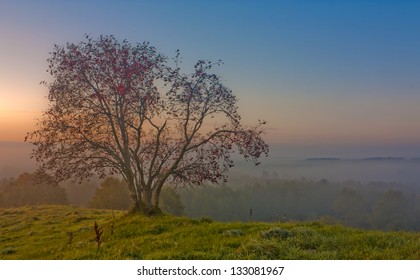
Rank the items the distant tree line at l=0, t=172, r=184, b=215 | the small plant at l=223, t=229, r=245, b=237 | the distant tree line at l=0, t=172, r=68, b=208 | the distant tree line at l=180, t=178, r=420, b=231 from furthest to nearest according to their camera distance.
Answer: the distant tree line at l=0, t=172, r=68, b=208
the distant tree line at l=0, t=172, r=184, b=215
the distant tree line at l=180, t=178, r=420, b=231
the small plant at l=223, t=229, r=245, b=237

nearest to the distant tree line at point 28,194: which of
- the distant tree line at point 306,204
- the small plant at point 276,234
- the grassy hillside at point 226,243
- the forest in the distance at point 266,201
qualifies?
the forest in the distance at point 266,201

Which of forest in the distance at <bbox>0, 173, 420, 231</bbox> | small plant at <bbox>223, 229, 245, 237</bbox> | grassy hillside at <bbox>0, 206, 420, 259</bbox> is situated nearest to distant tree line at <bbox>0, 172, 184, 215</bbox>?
forest in the distance at <bbox>0, 173, 420, 231</bbox>

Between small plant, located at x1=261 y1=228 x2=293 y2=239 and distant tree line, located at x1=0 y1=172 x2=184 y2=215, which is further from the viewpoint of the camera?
distant tree line, located at x1=0 y1=172 x2=184 y2=215

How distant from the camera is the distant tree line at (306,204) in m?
27.6

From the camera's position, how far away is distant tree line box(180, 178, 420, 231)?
27.6 metres

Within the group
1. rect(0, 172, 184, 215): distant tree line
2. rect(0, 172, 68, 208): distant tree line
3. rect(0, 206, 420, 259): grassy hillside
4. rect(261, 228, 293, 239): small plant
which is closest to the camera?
rect(0, 206, 420, 259): grassy hillside

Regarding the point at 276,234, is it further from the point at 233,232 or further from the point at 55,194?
the point at 55,194

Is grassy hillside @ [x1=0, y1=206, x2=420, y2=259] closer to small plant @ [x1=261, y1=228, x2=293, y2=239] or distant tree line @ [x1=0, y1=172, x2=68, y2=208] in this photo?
small plant @ [x1=261, y1=228, x2=293, y2=239]

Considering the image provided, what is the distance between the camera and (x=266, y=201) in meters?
36.5

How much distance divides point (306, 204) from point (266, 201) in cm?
420

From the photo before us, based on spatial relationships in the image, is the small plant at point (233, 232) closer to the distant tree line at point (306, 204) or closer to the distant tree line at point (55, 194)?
the distant tree line at point (306, 204)
